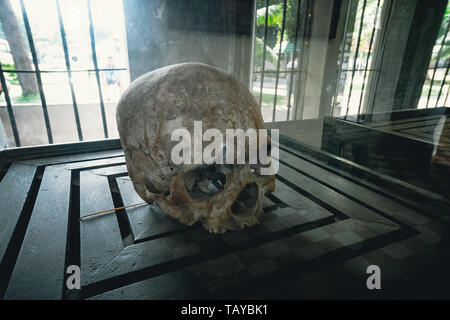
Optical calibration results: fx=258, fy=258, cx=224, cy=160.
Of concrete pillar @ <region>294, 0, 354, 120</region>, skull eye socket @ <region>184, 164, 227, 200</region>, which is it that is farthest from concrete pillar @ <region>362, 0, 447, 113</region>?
skull eye socket @ <region>184, 164, 227, 200</region>

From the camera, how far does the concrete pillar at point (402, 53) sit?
1957mm

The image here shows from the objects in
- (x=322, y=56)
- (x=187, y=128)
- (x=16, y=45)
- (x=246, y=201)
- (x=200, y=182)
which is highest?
(x=16, y=45)

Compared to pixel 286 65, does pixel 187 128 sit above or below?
below

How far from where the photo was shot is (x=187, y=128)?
1.25 meters

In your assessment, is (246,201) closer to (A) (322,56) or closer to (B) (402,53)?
(B) (402,53)

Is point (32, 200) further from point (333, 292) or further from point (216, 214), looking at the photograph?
point (333, 292)

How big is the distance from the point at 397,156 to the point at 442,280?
108 centimetres

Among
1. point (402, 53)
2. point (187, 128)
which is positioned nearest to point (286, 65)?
point (402, 53)

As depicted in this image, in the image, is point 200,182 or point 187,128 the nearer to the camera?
point 187,128

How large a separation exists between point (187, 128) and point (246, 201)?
74 cm

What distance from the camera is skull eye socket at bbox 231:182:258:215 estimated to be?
1.57 metres

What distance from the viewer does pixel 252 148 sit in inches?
55.9

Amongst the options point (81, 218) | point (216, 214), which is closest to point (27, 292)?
point (81, 218)

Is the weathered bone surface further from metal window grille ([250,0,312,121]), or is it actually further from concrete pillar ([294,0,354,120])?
metal window grille ([250,0,312,121])
